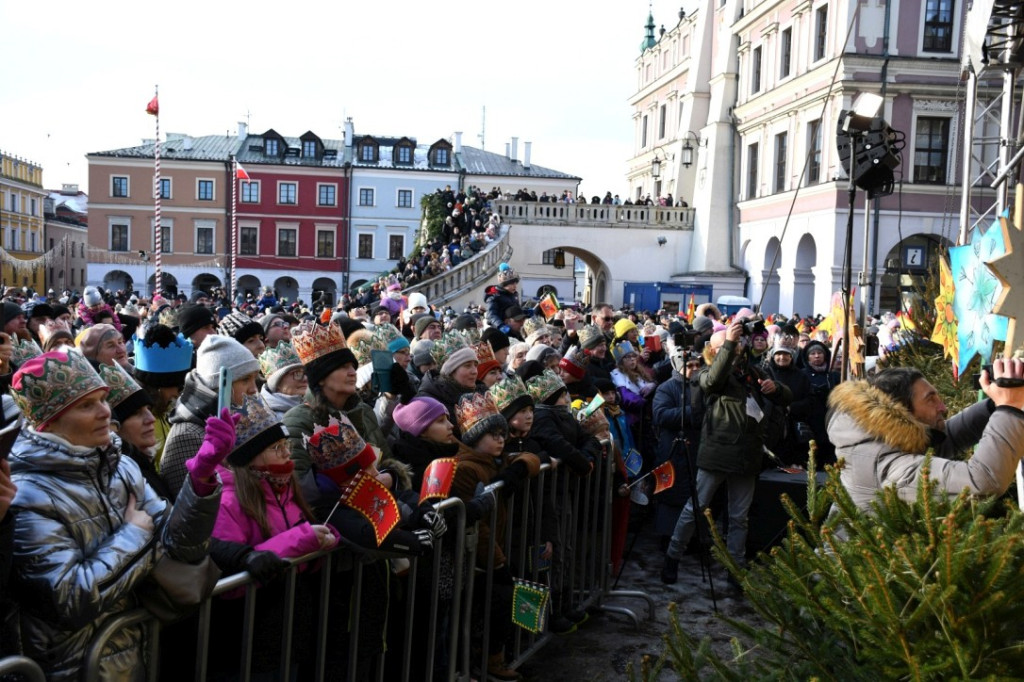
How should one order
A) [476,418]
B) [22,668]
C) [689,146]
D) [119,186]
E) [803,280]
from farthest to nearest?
1. [119,186]
2. [689,146]
3. [803,280]
4. [476,418]
5. [22,668]

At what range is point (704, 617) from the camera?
633 cm

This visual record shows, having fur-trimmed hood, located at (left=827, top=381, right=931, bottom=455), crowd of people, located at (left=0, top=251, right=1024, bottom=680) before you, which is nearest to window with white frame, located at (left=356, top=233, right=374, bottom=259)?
crowd of people, located at (left=0, top=251, right=1024, bottom=680)

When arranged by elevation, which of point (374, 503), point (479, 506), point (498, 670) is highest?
point (374, 503)

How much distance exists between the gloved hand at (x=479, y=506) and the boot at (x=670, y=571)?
2985 millimetres

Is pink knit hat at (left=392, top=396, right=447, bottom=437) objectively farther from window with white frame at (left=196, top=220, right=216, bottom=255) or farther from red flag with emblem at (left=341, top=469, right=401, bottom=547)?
window with white frame at (left=196, top=220, right=216, bottom=255)

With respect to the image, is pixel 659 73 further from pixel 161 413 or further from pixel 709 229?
pixel 161 413

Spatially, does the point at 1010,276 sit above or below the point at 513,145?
below

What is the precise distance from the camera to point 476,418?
492cm

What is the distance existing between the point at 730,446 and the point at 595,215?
99.3ft

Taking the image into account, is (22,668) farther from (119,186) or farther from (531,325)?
(119,186)

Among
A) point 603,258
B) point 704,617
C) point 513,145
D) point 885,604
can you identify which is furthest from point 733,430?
point 513,145

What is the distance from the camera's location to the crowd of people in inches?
105

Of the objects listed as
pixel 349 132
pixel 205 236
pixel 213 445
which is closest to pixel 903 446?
pixel 213 445

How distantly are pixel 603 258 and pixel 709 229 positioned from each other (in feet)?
14.4
